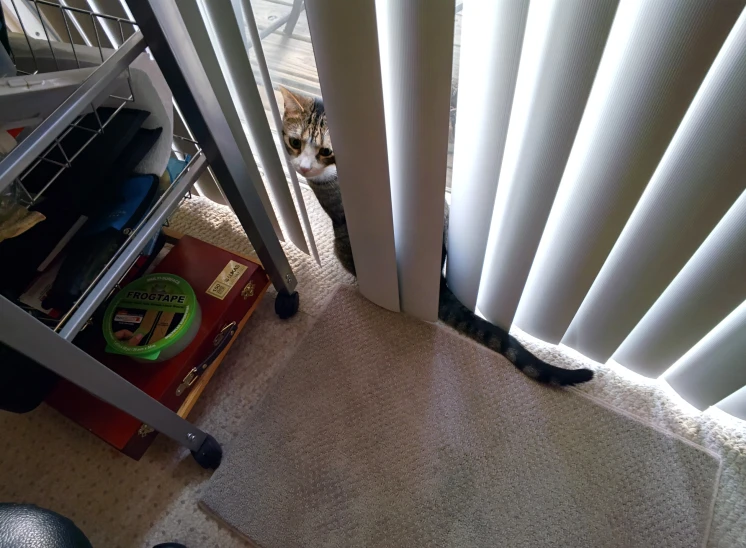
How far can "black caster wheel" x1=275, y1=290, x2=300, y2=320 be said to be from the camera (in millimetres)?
1036

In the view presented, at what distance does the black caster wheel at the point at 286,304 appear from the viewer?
104 centimetres

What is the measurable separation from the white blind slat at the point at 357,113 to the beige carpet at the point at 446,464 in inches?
11.1

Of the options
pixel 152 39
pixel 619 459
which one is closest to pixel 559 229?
pixel 619 459

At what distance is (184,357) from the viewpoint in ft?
2.81

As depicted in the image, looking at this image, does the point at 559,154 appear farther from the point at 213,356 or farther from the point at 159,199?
the point at 213,356

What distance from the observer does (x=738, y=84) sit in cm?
41

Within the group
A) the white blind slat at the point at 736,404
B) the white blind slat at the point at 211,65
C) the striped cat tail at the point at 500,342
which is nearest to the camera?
the white blind slat at the point at 211,65

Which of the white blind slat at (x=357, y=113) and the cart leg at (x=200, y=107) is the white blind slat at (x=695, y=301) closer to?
the white blind slat at (x=357, y=113)

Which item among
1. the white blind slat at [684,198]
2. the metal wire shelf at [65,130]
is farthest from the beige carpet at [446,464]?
the metal wire shelf at [65,130]

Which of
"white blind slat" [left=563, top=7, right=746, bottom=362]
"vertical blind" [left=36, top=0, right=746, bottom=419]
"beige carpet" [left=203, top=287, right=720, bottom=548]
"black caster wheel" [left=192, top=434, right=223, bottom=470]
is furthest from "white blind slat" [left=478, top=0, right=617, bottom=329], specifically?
"black caster wheel" [left=192, top=434, right=223, bottom=470]

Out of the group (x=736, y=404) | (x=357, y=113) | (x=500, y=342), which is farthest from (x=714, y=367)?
(x=357, y=113)

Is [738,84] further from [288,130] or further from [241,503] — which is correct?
[241,503]

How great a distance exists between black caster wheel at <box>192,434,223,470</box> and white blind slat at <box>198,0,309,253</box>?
0.50m

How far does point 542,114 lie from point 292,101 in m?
0.46
